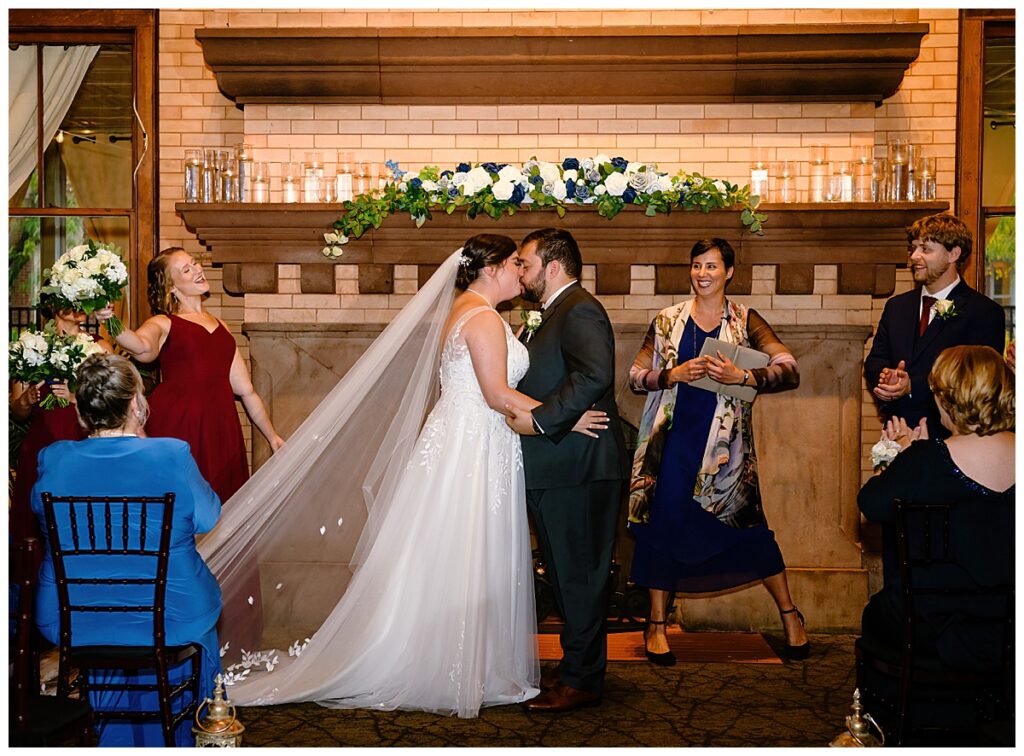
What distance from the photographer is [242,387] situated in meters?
4.89

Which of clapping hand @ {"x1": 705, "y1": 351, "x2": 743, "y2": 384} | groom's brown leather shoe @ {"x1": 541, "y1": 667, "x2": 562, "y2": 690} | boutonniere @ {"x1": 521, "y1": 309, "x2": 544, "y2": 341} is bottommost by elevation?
groom's brown leather shoe @ {"x1": 541, "y1": 667, "x2": 562, "y2": 690}

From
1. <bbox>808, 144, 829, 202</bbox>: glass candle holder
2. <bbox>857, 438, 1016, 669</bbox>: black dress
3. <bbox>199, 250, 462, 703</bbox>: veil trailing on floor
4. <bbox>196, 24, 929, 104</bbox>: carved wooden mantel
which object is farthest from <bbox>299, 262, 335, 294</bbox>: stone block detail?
<bbox>857, 438, 1016, 669</bbox>: black dress

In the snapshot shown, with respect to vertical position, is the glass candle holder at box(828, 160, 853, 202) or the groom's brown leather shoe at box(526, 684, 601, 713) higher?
the glass candle holder at box(828, 160, 853, 202)

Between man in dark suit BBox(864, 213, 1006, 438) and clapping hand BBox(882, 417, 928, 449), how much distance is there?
0.14m

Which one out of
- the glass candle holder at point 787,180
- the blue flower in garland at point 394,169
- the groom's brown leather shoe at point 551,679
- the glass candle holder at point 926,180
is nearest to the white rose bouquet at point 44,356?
the blue flower in garland at point 394,169

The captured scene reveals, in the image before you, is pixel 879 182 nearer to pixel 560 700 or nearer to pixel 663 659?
pixel 663 659

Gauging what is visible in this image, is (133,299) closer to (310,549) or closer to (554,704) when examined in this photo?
(310,549)

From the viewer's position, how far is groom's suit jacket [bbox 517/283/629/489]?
379 cm

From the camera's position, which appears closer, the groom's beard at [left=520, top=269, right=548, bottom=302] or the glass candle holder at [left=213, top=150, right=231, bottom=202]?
the groom's beard at [left=520, top=269, right=548, bottom=302]

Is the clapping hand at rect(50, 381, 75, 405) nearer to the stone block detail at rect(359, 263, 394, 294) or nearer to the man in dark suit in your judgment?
the stone block detail at rect(359, 263, 394, 294)

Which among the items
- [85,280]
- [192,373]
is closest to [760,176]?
[192,373]

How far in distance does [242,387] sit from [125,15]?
88.1 inches

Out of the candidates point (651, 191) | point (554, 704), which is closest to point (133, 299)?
point (651, 191)

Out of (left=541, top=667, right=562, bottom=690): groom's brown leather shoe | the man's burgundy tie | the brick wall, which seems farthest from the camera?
the brick wall
